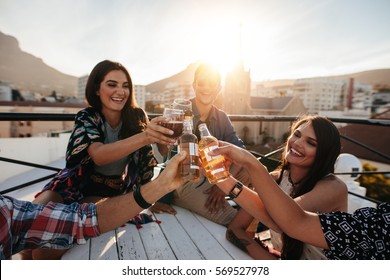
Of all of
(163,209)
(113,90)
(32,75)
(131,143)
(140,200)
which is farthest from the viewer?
(32,75)

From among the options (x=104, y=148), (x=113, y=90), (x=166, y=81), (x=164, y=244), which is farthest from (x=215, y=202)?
(x=166, y=81)

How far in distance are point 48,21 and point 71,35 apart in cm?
21

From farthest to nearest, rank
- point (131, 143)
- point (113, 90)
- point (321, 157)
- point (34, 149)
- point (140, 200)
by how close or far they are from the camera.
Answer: point (34, 149), point (113, 90), point (131, 143), point (321, 157), point (140, 200)

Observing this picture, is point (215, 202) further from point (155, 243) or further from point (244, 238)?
point (155, 243)

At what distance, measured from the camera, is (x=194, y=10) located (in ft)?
7.04

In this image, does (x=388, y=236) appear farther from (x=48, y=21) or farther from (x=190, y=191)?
(x=48, y=21)

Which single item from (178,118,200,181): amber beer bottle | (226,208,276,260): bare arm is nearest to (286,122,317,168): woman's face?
(226,208,276,260): bare arm

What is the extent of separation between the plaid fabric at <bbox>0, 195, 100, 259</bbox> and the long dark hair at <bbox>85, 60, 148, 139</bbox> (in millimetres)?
1218

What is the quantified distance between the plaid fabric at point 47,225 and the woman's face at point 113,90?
130 cm

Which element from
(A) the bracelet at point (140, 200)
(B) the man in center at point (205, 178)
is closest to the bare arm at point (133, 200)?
(A) the bracelet at point (140, 200)

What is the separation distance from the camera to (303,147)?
1.75m

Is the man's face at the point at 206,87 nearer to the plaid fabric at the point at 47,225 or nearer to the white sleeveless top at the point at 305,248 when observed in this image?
the white sleeveless top at the point at 305,248

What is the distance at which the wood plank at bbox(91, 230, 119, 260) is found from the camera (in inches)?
69.0

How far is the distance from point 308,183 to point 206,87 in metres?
1.55
